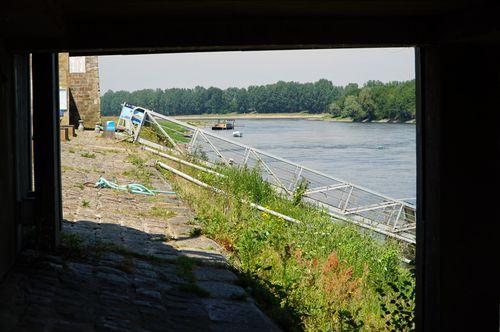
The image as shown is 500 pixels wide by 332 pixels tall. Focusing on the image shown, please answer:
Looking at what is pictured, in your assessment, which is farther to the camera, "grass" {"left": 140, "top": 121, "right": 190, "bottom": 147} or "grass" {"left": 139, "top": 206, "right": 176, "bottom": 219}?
"grass" {"left": 140, "top": 121, "right": 190, "bottom": 147}

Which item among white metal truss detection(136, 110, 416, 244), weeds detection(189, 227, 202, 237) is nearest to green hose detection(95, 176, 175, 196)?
weeds detection(189, 227, 202, 237)

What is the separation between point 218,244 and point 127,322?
14.3 feet

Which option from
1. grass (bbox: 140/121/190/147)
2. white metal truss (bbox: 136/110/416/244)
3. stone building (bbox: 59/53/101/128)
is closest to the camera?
white metal truss (bbox: 136/110/416/244)

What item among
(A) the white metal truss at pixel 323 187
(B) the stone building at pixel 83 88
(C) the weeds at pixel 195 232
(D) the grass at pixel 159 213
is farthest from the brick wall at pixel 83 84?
(C) the weeds at pixel 195 232

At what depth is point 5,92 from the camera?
6.67 metres

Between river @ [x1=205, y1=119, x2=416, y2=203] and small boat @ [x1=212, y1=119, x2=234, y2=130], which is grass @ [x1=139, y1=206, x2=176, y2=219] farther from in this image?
small boat @ [x1=212, y1=119, x2=234, y2=130]

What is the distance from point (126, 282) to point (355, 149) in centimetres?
3079

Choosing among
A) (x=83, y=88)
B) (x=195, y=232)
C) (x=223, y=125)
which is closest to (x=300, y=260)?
(x=195, y=232)

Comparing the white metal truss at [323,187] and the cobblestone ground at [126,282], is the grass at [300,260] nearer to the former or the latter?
the cobblestone ground at [126,282]

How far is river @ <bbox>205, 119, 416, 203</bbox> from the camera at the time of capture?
28547 mm

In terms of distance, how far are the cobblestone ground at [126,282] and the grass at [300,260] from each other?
1.35ft

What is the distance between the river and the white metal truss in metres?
1.17

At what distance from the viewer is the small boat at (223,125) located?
45112 millimetres

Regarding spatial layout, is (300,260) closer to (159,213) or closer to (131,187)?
(159,213)
